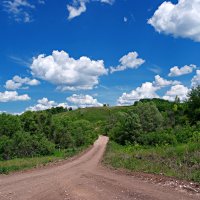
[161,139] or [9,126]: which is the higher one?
Answer: [9,126]

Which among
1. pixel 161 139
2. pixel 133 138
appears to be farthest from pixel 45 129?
pixel 161 139

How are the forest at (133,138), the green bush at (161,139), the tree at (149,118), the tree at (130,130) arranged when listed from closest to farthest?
the forest at (133,138) → the green bush at (161,139) → the tree at (130,130) → the tree at (149,118)

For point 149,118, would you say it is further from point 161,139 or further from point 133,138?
point 161,139

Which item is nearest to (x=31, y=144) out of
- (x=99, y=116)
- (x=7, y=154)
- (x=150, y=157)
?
(x=7, y=154)

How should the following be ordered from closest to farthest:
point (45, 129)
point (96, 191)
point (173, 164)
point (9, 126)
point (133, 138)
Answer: point (96, 191), point (173, 164), point (9, 126), point (45, 129), point (133, 138)

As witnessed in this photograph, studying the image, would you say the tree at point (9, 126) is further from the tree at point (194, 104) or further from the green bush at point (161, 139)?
the tree at point (194, 104)

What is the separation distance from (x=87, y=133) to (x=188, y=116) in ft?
74.1

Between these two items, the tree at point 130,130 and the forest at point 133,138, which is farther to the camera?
the tree at point 130,130

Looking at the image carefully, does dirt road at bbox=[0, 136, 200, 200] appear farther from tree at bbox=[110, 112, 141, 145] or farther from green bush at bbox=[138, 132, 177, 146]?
tree at bbox=[110, 112, 141, 145]

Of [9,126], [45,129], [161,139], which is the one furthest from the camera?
[45,129]

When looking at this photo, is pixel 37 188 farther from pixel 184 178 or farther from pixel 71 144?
pixel 71 144

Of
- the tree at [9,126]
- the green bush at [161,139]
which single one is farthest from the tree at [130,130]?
the tree at [9,126]

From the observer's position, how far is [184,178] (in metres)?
16.0

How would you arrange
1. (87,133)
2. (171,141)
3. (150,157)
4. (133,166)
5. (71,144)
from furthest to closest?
1. (87,133)
2. (71,144)
3. (171,141)
4. (150,157)
5. (133,166)
